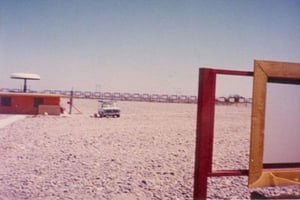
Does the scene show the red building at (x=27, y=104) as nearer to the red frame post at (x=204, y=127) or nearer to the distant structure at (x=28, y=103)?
the distant structure at (x=28, y=103)

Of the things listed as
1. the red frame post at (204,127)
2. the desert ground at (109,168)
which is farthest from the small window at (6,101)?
the red frame post at (204,127)

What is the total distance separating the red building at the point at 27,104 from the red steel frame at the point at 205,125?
1732cm

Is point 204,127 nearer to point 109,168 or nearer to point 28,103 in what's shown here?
point 109,168

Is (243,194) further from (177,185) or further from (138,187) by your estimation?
(138,187)

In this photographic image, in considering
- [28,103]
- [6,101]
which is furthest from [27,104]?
[6,101]

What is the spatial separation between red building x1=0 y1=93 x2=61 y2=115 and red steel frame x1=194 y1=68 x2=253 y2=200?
56.8 feet

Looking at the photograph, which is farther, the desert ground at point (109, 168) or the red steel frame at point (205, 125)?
the desert ground at point (109, 168)

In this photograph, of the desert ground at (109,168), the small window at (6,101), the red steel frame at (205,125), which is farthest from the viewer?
the small window at (6,101)

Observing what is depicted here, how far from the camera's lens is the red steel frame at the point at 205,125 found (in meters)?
2.46

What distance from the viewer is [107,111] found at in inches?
757

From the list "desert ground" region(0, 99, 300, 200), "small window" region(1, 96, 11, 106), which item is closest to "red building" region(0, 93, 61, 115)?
"small window" region(1, 96, 11, 106)

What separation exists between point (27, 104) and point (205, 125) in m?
17.8

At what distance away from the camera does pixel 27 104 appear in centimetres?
1873

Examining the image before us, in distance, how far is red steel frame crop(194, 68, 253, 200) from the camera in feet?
8.06
